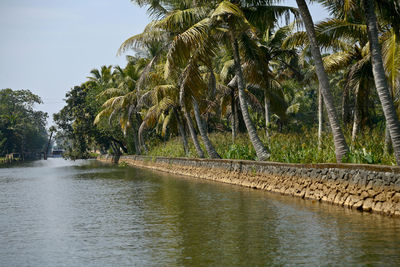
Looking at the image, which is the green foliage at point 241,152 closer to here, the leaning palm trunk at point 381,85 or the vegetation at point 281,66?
the vegetation at point 281,66

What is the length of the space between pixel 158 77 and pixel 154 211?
63.0ft

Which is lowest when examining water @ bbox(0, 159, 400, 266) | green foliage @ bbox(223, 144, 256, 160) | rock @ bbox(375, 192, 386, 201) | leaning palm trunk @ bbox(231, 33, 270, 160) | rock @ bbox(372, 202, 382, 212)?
water @ bbox(0, 159, 400, 266)

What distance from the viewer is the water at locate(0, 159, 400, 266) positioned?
8.39 m

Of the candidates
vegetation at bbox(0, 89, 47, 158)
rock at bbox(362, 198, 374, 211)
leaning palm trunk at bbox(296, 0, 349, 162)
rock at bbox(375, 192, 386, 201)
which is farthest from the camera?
vegetation at bbox(0, 89, 47, 158)

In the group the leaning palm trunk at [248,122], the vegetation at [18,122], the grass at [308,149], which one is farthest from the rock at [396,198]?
the vegetation at [18,122]

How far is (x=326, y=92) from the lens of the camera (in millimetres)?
16297

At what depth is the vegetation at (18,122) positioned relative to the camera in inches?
3954

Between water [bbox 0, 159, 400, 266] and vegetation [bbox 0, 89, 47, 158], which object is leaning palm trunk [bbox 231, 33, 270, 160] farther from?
vegetation [bbox 0, 89, 47, 158]

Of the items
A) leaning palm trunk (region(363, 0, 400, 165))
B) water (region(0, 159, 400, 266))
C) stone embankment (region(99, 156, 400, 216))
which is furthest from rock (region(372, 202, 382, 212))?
leaning palm trunk (region(363, 0, 400, 165))

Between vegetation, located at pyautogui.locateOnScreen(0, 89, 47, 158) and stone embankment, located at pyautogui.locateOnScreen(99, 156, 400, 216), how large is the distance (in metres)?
76.3

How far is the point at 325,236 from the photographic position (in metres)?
9.86

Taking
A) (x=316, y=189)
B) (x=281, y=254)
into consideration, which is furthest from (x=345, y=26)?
(x=281, y=254)

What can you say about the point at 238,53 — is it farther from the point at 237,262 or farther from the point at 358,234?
the point at 237,262

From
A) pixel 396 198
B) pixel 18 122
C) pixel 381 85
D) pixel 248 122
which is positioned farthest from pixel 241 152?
pixel 18 122
